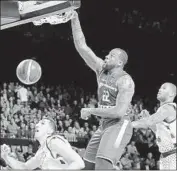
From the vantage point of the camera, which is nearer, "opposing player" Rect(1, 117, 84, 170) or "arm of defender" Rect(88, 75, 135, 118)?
"opposing player" Rect(1, 117, 84, 170)

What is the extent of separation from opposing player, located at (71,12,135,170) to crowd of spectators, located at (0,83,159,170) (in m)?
7.47

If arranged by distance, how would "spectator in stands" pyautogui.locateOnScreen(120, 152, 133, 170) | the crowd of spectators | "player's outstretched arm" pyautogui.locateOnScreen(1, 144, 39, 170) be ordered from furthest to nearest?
"spectator in stands" pyautogui.locateOnScreen(120, 152, 133, 170), the crowd of spectators, "player's outstretched arm" pyautogui.locateOnScreen(1, 144, 39, 170)

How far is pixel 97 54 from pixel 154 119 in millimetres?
12063

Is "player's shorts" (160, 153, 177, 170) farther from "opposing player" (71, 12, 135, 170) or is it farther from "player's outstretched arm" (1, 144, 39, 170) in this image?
"player's outstretched arm" (1, 144, 39, 170)

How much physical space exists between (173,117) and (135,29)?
12524mm

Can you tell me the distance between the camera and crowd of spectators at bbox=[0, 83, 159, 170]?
520 inches

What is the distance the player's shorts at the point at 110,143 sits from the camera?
15.8 feet

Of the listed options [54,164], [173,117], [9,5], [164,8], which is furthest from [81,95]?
[9,5]

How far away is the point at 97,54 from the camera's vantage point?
58.5 feet

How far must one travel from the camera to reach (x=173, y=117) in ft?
20.3

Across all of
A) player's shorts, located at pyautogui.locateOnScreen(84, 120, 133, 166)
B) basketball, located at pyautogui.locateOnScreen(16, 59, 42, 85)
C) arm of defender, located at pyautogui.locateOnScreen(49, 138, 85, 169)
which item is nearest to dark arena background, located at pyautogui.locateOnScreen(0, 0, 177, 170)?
basketball, located at pyautogui.locateOnScreen(16, 59, 42, 85)

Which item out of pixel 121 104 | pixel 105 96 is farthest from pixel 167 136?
pixel 121 104

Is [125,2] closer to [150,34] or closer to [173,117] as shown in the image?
[150,34]

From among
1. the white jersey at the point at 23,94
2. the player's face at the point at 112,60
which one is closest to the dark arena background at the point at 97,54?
the white jersey at the point at 23,94
